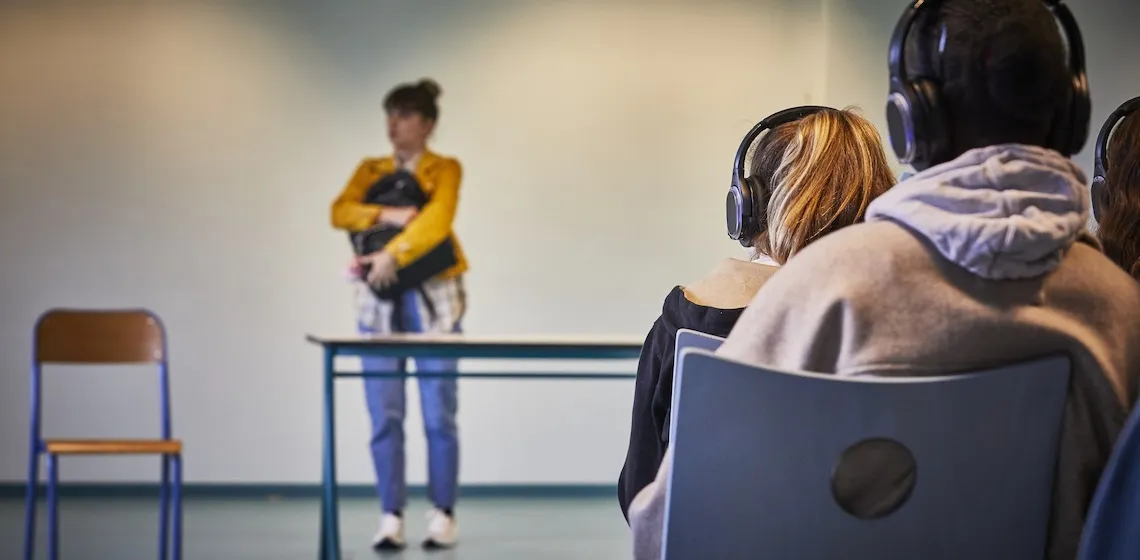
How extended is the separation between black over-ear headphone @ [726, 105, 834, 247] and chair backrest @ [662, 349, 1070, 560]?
0.66 meters

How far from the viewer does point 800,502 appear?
34.4 inches

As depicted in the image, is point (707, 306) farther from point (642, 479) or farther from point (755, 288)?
point (642, 479)

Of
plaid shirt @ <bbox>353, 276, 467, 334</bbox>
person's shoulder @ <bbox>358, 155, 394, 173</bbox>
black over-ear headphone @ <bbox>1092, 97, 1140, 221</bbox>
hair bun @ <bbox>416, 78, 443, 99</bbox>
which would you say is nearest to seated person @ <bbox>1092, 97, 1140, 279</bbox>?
black over-ear headphone @ <bbox>1092, 97, 1140, 221</bbox>

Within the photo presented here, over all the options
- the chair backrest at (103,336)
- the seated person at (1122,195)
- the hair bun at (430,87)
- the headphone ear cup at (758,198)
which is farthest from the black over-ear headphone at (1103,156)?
the hair bun at (430,87)

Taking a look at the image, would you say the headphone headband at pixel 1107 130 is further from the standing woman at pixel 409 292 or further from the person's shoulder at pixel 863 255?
the standing woman at pixel 409 292

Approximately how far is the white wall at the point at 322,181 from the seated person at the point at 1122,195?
3.16 meters

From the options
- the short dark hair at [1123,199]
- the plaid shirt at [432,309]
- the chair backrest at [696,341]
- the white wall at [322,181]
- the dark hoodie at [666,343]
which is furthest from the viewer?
the white wall at [322,181]

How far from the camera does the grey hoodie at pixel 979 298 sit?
88 cm

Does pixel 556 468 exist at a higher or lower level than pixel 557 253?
lower

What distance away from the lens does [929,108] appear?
0.94 m

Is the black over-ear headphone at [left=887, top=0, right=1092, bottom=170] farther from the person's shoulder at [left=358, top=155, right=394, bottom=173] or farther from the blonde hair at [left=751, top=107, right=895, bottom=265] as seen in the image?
the person's shoulder at [left=358, top=155, right=394, bottom=173]

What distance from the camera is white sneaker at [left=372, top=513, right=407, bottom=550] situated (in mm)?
3949

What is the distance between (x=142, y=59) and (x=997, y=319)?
4837 millimetres

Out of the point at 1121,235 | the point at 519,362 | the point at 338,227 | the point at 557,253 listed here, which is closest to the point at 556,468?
the point at 519,362
